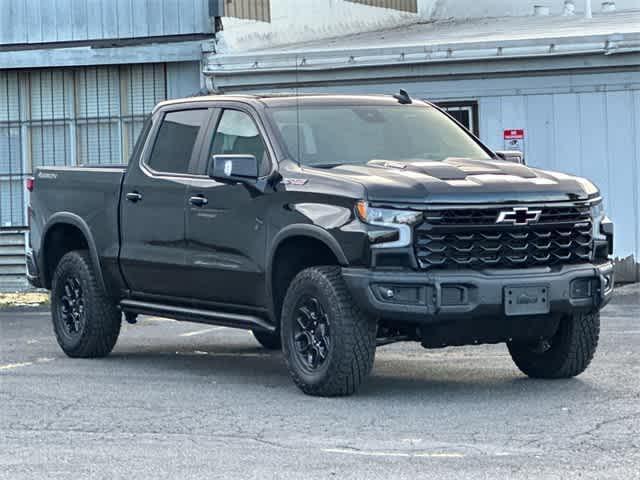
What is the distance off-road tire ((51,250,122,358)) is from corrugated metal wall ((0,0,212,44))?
8.07 metres

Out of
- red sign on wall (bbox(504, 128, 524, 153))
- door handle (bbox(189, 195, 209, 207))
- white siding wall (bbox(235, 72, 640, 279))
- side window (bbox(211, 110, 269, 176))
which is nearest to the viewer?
side window (bbox(211, 110, 269, 176))

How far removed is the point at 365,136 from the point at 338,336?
1764mm

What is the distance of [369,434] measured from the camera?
7.77 meters

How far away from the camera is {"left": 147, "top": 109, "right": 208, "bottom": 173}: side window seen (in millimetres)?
10602

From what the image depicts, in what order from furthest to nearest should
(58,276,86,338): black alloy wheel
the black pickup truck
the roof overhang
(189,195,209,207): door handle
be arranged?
the roof overhang
(58,276,86,338): black alloy wheel
(189,195,209,207): door handle
the black pickup truck

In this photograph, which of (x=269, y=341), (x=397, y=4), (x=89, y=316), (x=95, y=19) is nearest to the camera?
(x=89, y=316)

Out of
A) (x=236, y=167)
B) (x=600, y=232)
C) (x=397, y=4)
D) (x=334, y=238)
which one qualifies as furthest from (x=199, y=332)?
(x=397, y=4)

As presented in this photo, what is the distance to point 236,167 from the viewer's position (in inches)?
378

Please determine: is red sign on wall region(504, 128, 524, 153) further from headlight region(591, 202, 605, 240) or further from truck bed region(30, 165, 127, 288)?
headlight region(591, 202, 605, 240)

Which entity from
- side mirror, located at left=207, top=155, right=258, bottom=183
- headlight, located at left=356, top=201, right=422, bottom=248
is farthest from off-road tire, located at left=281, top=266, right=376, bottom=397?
side mirror, located at left=207, top=155, right=258, bottom=183

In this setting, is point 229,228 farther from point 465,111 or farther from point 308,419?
point 465,111

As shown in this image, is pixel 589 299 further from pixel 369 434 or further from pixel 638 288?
pixel 638 288

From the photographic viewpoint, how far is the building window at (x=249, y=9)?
63.2 feet

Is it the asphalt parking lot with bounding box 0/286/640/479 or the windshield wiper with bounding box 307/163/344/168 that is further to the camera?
the windshield wiper with bounding box 307/163/344/168
